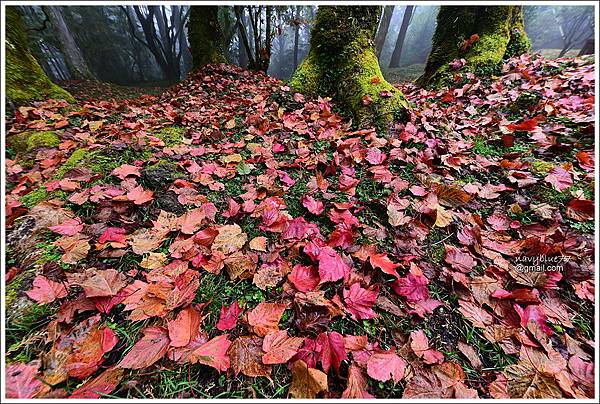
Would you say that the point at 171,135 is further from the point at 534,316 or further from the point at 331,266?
the point at 534,316

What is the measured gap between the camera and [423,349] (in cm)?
113

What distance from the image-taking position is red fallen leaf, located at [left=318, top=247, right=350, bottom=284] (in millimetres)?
1324

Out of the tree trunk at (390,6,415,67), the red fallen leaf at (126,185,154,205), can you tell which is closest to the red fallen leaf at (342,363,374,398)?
the red fallen leaf at (126,185,154,205)

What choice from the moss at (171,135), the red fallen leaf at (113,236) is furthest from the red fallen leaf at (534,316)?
the moss at (171,135)

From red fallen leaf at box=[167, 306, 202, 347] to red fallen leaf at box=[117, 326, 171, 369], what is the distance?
30 mm

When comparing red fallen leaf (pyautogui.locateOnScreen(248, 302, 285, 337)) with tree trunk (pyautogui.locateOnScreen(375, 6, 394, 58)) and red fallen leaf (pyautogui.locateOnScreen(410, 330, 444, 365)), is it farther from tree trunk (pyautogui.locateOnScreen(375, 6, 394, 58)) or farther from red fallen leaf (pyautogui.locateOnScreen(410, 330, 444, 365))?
tree trunk (pyautogui.locateOnScreen(375, 6, 394, 58))

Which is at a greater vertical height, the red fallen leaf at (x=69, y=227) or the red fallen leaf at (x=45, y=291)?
the red fallen leaf at (x=69, y=227)

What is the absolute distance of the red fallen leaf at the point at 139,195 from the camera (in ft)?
5.60

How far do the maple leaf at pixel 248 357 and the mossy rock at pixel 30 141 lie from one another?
2.60m

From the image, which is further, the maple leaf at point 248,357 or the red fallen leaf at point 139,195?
the red fallen leaf at point 139,195

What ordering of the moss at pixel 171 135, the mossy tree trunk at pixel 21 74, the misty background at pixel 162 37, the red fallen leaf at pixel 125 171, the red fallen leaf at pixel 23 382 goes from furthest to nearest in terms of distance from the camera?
the misty background at pixel 162 37
the mossy tree trunk at pixel 21 74
the moss at pixel 171 135
the red fallen leaf at pixel 125 171
the red fallen leaf at pixel 23 382

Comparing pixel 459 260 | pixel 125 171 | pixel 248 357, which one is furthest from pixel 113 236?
pixel 459 260

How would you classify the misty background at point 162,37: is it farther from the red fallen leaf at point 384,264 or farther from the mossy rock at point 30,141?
the red fallen leaf at point 384,264

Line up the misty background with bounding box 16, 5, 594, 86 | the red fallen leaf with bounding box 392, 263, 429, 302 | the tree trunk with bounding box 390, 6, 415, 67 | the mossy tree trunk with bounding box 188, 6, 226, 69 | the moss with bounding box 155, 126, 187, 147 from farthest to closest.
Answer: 1. the tree trunk with bounding box 390, 6, 415, 67
2. the misty background with bounding box 16, 5, 594, 86
3. the mossy tree trunk with bounding box 188, 6, 226, 69
4. the moss with bounding box 155, 126, 187, 147
5. the red fallen leaf with bounding box 392, 263, 429, 302
